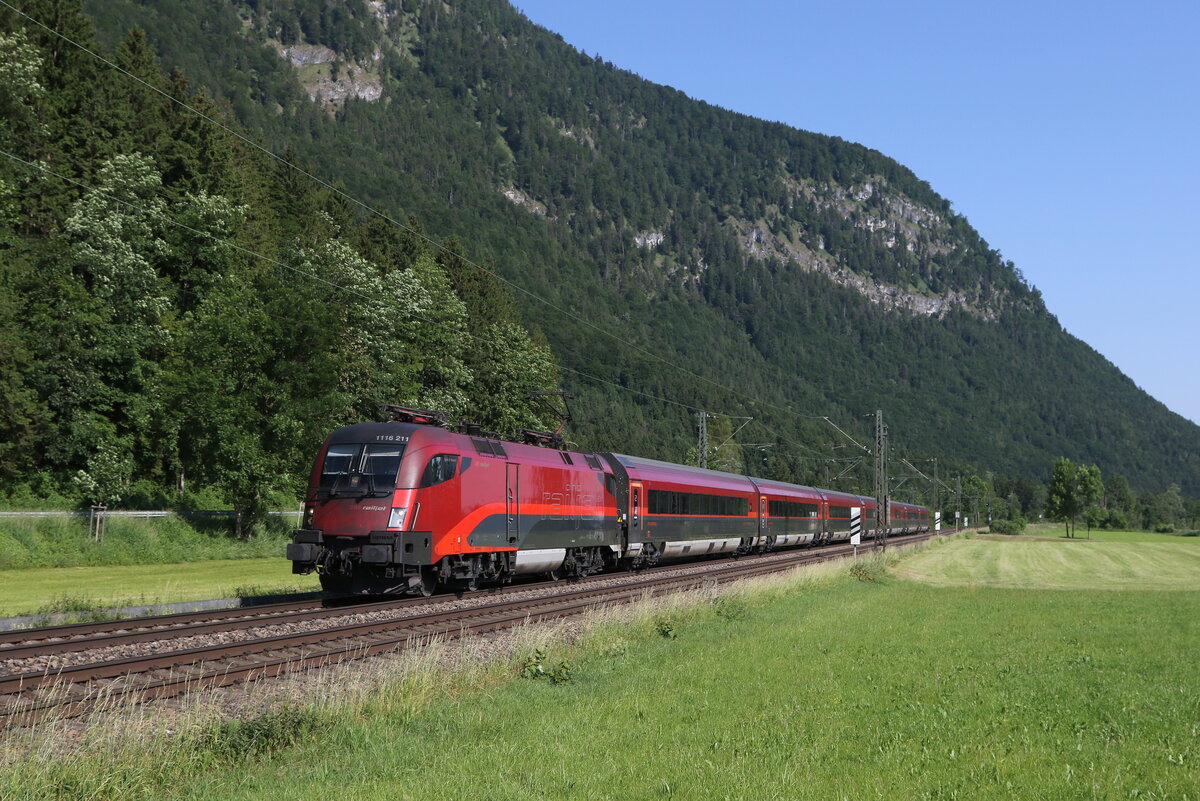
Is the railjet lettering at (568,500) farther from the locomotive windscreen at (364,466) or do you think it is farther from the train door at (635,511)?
the locomotive windscreen at (364,466)

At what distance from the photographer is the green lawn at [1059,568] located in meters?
42.9

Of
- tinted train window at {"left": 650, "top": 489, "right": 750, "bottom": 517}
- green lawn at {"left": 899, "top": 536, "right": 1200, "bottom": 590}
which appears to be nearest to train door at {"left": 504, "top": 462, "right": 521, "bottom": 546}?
tinted train window at {"left": 650, "top": 489, "right": 750, "bottom": 517}

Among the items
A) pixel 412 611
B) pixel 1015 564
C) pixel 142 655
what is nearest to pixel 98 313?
pixel 412 611

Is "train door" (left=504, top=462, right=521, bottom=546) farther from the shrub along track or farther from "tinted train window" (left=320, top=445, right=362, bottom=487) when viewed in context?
"tinted train window" (left=320, top=445, right=362, bottom=487)

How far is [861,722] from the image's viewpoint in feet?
34.7

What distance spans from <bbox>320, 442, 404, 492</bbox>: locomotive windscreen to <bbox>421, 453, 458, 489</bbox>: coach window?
0.69 m

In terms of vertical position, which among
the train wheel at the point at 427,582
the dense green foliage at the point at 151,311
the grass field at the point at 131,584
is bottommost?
the grass field at the point at 131,584

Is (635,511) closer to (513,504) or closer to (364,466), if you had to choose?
(513,504)

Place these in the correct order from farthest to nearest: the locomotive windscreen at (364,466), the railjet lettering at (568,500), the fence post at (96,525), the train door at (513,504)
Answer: the fence post at (96,525) < the railjet lettering at (568,500) < the train door at (513,504) < the locomotive windscreen at (364,466)

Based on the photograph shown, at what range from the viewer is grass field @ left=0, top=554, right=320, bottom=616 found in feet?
69.8

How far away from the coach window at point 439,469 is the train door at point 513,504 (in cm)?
283

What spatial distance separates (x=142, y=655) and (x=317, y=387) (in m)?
27.9

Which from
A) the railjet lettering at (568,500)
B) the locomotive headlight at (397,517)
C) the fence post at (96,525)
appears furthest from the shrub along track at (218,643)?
the fence post at (96,525)

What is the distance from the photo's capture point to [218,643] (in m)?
15.3
